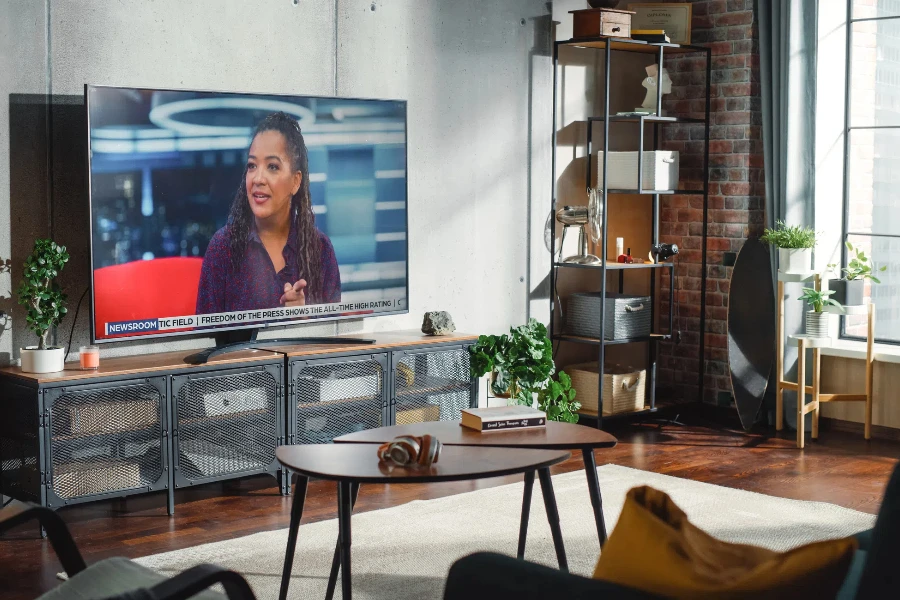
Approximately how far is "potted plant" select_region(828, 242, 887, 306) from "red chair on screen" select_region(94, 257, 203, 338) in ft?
10.4

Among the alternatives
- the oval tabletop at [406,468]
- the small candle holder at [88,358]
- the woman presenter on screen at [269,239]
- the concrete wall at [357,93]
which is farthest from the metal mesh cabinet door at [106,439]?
the oval tabletop at [406,468]

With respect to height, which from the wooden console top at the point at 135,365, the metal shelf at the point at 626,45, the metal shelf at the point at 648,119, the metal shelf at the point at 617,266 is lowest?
the wooden console top at the point at 135,365

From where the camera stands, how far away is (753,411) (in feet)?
19.3

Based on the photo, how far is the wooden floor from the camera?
384cm

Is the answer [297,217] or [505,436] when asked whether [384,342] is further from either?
[505,436]

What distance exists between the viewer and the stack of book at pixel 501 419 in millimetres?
3367

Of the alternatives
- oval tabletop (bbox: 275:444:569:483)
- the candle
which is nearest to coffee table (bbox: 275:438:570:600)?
oval tabletop (bbox: 275:444:569:483)


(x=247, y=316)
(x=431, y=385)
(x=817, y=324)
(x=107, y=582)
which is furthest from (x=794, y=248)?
Answer: (x=107, y=582)

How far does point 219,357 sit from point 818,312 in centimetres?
300

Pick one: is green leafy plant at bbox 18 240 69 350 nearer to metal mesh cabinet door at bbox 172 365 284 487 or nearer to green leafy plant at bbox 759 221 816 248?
metal mesh cabinet door at bbox 172 365 284 487

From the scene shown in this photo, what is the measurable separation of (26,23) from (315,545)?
2.17m

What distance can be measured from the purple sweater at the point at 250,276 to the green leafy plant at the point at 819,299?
2.42 metres

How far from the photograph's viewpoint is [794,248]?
5.69 meters

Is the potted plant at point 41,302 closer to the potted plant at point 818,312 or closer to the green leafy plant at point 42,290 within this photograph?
the green leafy plant at point 42,290
